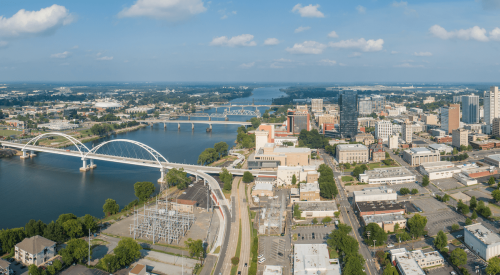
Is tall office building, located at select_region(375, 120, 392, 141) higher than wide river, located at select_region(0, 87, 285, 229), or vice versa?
tall office building, located at select_region(375, 120, 392, 141)

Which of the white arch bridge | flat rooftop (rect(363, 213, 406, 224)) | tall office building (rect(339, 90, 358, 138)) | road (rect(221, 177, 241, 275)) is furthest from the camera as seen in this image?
tall office building (rect(339, 90, 358, 138))

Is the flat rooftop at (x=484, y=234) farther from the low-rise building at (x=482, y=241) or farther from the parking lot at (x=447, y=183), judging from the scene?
the parking lot at (x=447, y=183)

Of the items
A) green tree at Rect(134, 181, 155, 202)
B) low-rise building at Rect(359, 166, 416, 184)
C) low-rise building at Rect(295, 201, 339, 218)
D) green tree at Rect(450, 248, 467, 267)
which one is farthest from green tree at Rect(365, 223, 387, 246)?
green tree at Rect(134, 181, 155, 202)

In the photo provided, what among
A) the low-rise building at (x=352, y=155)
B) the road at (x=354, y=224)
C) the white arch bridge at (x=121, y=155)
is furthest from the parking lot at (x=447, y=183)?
the white arch bridge at (x=121, y=155)

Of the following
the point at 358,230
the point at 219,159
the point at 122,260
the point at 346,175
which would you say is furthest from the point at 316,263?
the point at 219,159

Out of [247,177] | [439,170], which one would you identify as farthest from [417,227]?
[247,177]

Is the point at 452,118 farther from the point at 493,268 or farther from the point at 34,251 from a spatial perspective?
the point at 34,251

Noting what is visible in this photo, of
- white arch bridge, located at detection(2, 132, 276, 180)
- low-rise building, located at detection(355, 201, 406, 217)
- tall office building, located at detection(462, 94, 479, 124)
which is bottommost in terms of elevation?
low-rise building, located at detection(355, 201, 406, 217)

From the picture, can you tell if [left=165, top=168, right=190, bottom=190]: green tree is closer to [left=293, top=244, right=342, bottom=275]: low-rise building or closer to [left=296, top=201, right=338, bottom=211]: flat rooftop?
[left=296, top=201, right=338, bottom=211]: flat rooftop
